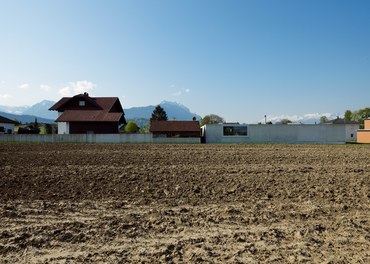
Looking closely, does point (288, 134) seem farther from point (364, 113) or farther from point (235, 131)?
point (364, 113)

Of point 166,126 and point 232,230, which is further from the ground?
point 166,126

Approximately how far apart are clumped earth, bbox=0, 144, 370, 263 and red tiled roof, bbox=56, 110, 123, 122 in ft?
108

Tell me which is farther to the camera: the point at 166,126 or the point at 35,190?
the point at 166,126

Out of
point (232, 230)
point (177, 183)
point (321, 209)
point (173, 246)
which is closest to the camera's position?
point (173, 246)

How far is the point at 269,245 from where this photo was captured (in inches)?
175

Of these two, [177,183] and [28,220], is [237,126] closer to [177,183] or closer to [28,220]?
[177,183]

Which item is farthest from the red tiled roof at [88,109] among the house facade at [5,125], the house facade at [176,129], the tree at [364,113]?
the tree at [364,113]

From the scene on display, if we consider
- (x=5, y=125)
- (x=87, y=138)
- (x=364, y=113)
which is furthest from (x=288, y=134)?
(x=364, y=113)

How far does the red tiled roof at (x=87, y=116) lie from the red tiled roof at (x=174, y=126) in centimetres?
524

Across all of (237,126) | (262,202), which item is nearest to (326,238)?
(262,202)

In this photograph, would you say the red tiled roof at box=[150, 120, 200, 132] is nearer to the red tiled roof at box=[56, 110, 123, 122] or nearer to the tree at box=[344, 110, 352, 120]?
the red tiled roof at box=[56, 110, 123, 122]

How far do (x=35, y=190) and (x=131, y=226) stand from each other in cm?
422

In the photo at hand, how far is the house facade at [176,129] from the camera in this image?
140 feet

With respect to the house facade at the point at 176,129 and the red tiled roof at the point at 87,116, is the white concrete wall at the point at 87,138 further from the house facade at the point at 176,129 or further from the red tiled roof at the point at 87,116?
the red tiled roof at the point at 87,116
